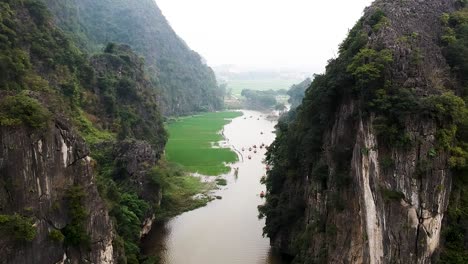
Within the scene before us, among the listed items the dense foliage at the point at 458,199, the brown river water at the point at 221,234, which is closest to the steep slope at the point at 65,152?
the brown river water at the point at 221,234

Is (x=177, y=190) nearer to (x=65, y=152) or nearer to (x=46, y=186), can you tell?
(x=65, y=152)

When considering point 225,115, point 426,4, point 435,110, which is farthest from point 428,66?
point 225,115

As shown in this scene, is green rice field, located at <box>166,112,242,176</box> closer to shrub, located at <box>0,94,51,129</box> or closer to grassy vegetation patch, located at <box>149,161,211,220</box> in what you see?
grassy vegetation patch, located at <box>149,161,211,220</box>

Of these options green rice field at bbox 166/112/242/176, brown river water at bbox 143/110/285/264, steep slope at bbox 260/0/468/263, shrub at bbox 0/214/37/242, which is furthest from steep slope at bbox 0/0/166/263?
steep slope at bbox 260/0/468/263

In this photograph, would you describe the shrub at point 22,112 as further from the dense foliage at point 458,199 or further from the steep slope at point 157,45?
the steep slope at point 157,45

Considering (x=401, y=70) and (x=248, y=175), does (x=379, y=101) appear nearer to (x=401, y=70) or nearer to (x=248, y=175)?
(x=401, y=70)

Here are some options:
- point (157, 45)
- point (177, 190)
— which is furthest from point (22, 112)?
point (157, 45)
